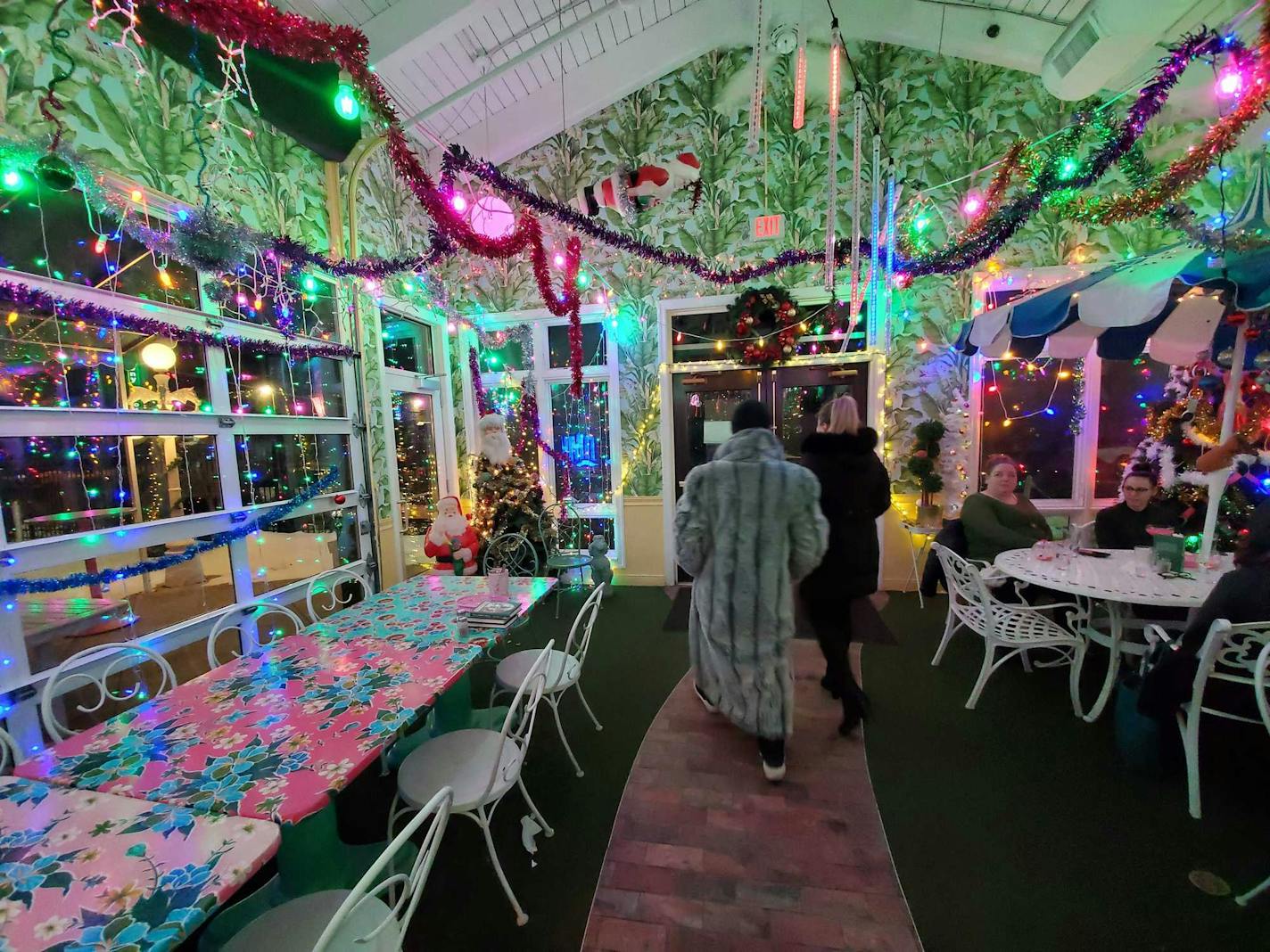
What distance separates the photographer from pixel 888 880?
1.61 metres

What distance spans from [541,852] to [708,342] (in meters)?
3.77

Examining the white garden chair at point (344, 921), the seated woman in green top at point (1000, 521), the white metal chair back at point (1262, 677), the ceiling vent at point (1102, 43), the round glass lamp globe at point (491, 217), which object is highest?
the ceiling vent at point (1102, 43)

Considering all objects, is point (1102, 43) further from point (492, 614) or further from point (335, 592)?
point (335, 592)

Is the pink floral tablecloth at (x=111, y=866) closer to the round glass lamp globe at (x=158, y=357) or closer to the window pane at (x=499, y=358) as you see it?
the round glass lamp globe at (x=158, y=357)

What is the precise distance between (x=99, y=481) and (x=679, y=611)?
3.38 metres

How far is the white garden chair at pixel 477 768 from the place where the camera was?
1490 millimetres

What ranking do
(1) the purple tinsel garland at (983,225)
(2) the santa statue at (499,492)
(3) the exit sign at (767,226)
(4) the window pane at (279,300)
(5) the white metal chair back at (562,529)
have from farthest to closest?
(5) the white metal chair back at (562,529), (2) the santa statue at (499,492), (3) the exit sign at (767,226), (4) the window pane at (279,300), (1) the purple tinsel garland at (983,225)

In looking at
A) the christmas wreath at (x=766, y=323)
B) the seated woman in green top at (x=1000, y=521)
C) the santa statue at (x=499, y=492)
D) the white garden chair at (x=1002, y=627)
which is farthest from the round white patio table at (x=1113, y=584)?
the santa statue at (x=499, y=492)

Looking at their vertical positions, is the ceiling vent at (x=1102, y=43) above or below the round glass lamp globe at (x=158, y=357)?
above

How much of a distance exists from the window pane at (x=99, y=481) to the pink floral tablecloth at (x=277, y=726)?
39.4 inches

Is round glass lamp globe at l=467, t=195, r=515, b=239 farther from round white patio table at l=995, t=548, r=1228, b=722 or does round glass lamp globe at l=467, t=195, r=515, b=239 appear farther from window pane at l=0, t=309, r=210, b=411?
round white patio table at l=995, t=548, r=1228, b=722

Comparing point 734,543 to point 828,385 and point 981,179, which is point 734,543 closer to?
point 828,385

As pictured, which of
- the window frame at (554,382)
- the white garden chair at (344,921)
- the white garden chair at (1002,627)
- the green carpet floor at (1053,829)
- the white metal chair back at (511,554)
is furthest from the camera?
the window frame at (554,382)

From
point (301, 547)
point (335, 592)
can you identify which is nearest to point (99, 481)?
point (301, 547)
